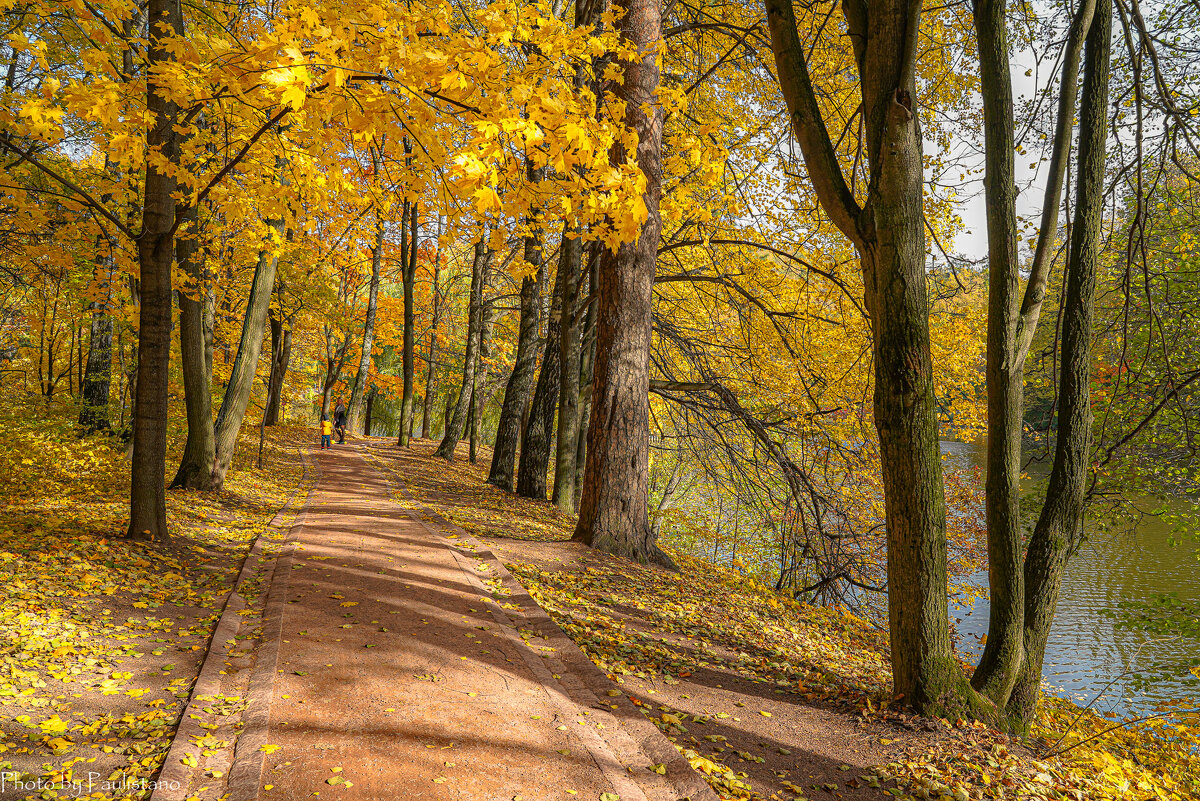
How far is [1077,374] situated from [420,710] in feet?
16.4

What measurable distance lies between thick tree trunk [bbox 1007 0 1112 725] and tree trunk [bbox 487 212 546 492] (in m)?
8.56

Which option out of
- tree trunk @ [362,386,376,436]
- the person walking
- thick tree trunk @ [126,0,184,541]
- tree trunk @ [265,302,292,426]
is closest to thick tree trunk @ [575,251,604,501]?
thick tree trunk @ [126,0,184,541]

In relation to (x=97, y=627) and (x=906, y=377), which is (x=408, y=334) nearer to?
(x=97, y=627)

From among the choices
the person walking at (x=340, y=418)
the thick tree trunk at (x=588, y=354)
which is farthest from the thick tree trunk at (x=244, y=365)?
the person walking at (x=340, y=418)

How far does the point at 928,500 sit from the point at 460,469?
1251 cm

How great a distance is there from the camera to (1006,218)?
4.15 meters

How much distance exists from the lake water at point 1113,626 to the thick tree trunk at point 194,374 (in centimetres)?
1067

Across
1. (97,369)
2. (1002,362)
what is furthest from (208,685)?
(97,369)

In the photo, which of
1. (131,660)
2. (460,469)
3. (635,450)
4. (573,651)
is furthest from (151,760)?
(460,469)

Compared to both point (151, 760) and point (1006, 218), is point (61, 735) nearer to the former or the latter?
point (151, 760)

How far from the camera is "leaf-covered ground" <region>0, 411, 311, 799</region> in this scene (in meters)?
2.59

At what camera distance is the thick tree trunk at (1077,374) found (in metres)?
4.41

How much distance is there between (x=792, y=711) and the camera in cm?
403

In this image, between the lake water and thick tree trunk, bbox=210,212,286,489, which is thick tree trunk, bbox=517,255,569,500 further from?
the lake water
